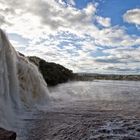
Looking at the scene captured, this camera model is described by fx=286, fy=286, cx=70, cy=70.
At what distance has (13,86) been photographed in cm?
1495

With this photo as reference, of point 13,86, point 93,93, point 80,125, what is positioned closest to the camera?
point 80,125

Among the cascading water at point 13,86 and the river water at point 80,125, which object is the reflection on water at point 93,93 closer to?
the cascading water at point 13,86

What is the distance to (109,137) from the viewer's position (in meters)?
9.16

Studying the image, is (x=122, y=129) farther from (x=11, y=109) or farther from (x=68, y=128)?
(x=11, y=109)

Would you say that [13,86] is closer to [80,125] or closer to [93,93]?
[80,125]

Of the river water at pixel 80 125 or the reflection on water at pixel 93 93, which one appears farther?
the reflection on water at pixel 93 93

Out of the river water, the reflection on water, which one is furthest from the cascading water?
the reflection on water

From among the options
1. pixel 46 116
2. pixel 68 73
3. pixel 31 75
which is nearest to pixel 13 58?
pixel 31 75

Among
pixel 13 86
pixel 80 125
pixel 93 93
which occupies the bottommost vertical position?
pixel 80 125

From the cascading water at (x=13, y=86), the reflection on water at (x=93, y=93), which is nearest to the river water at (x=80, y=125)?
the cascading water at (x=13, y=86)

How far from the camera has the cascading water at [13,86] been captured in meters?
12.5

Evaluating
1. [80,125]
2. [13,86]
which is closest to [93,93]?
[13,86]

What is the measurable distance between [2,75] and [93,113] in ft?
15.6

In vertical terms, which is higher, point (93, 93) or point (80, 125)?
point (93, 93)
